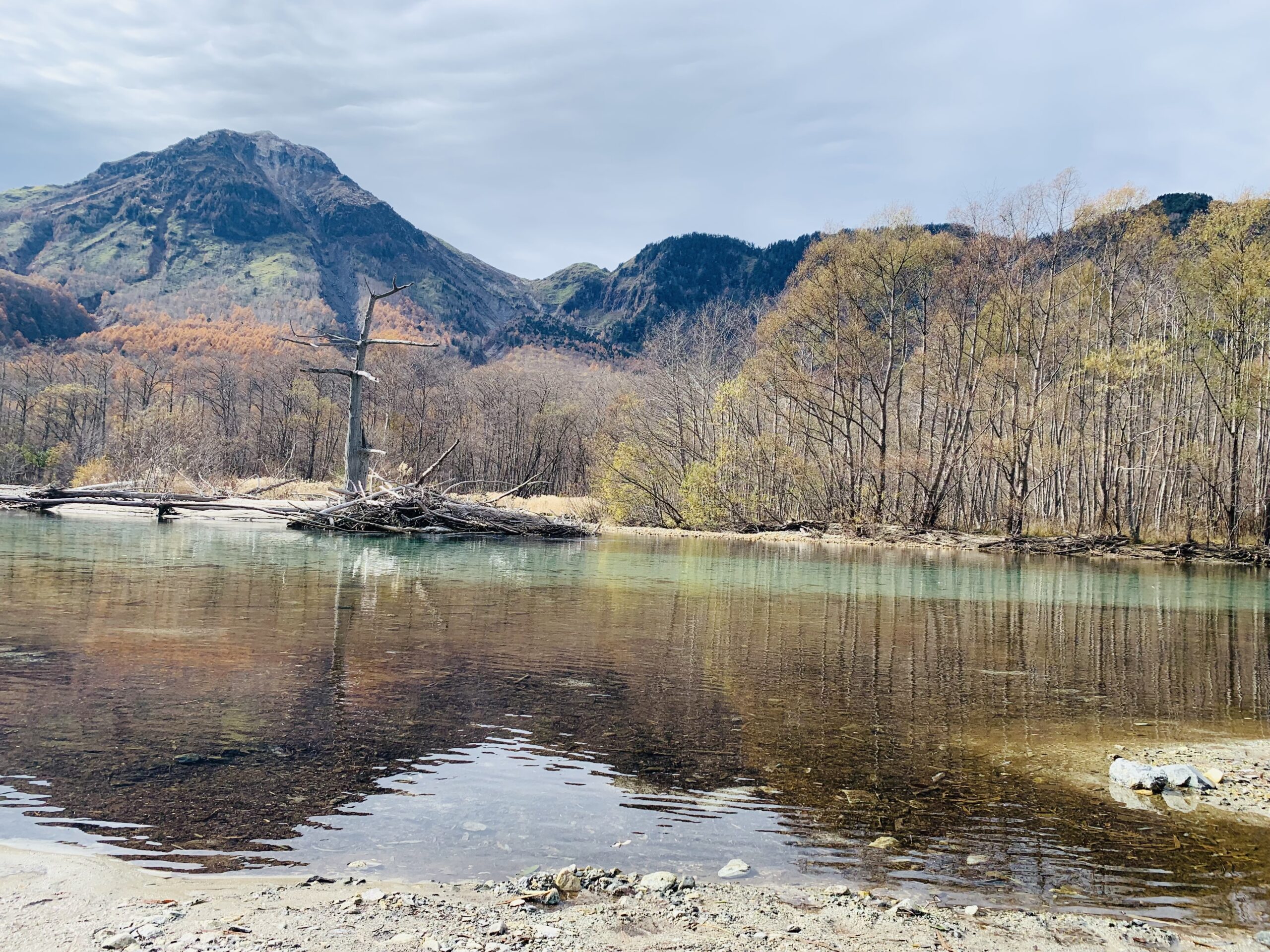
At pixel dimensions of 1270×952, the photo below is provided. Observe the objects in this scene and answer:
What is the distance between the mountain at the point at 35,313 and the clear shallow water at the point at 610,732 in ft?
436

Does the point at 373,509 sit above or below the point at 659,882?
above

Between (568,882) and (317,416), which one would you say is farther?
(317,416)

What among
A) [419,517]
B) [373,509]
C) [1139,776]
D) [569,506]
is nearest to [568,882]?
[1139,776]

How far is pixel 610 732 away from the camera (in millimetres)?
5957

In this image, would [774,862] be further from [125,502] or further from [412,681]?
[125,502]

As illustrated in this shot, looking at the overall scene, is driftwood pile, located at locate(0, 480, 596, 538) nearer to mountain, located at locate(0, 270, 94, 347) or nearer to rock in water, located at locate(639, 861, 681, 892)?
rock in water, located at locate(639, 861, 681, 892)

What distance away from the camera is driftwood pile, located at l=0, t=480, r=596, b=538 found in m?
25.5

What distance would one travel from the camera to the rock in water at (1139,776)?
16.5 feet

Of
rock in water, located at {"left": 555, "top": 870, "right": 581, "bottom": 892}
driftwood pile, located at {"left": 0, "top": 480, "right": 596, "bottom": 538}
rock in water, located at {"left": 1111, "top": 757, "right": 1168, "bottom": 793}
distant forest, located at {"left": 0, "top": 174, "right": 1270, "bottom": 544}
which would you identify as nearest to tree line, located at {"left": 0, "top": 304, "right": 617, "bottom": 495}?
distant forest, located at {"left": 0, "top": 174, "right": 1270, "bottom": 544}

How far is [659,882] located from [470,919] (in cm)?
83

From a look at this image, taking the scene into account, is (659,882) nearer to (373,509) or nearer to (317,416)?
(373,509)

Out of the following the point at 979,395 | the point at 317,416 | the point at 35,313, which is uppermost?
the point at 35,313

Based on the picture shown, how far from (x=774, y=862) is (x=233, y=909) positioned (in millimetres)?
2292

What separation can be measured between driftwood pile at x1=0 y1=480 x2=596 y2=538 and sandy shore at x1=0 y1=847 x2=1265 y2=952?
22577 millimetres
